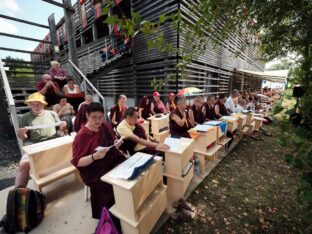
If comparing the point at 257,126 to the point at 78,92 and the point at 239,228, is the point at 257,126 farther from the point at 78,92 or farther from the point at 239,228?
the point at 78,92

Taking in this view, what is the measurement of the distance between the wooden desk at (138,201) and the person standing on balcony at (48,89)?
149 inches

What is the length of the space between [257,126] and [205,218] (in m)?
5.46

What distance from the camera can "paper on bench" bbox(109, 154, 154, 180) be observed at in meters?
1.74

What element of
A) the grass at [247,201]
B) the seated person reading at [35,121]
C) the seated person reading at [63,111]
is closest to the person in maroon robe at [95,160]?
the grass at [247,201]

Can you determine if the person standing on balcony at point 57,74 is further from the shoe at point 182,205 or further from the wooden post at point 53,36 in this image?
the shoe at point 182,205

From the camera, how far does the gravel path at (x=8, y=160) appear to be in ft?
10.5

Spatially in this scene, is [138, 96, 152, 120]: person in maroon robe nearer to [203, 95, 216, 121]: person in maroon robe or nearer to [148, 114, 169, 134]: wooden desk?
[148, 114, 169, 134]: wooden desk

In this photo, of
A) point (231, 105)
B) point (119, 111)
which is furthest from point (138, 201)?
point (231, 105)

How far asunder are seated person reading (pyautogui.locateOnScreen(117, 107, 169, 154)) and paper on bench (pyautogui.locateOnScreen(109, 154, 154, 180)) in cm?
48

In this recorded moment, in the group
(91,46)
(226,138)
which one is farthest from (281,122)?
(91,46)

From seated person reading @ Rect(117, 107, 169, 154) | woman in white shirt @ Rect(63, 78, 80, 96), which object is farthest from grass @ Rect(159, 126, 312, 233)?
woman in white shirt @ Rect(63, 78, 80, 96)

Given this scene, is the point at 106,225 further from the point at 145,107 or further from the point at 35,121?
the point at 145,107

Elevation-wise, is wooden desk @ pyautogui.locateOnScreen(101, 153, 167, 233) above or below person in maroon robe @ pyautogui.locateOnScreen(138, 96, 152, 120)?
below

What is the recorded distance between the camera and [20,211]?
2.04 meters
